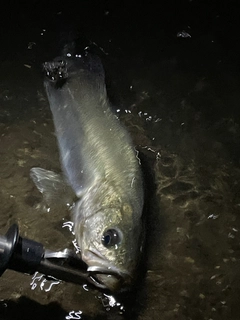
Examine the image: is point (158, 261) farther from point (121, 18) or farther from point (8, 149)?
point (121, 18)

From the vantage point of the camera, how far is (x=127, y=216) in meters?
1.60

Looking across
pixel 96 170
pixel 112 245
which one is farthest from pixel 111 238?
pixel 96 170

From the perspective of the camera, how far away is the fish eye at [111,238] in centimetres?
154

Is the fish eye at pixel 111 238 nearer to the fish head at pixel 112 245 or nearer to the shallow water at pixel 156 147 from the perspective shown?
the fish head at pixel 112 245

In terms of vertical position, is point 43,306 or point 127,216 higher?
point 127,216

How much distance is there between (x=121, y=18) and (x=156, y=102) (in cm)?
47

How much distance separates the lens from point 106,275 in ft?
4.91

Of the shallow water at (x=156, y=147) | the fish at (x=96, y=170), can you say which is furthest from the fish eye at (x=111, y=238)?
the shallow water at (x=156, y=147)

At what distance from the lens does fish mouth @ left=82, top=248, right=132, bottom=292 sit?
1.48m

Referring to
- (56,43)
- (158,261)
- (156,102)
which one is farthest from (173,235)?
(56,43)

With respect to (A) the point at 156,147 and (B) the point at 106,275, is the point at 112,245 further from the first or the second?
(A) the point at 156,147

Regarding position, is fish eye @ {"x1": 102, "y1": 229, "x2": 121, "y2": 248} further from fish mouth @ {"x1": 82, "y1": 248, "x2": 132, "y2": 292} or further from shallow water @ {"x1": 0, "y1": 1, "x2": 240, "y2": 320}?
shallow water @ {"x1": 0, "y1": 1, "x2": 240, "y2": 320}

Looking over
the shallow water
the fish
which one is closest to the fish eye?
the fish

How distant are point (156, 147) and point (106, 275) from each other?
0.61m
